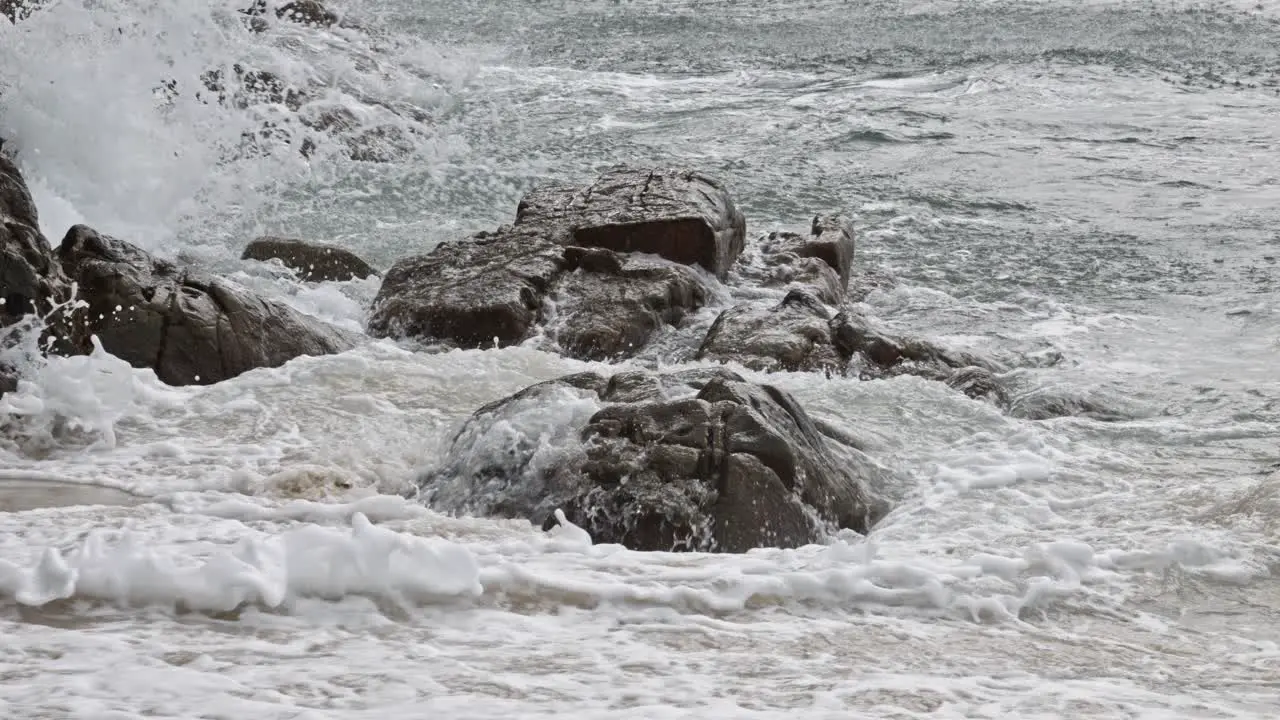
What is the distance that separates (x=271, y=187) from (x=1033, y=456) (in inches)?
282

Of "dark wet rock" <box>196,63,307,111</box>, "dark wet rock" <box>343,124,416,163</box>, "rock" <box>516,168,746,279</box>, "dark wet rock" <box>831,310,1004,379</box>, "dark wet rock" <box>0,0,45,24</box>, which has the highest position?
"dark wet rock" <box>0,0,45,24</box>

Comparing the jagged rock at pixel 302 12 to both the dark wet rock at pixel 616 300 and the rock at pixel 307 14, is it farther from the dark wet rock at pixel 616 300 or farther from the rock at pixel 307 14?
the dark wet rock at pixel 616 300

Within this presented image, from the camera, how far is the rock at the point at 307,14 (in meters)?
16.6

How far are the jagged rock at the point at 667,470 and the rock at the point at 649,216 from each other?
10.1 ft

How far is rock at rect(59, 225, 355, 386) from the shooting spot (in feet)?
20.7

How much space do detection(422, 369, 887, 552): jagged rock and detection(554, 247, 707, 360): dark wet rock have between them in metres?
1.82

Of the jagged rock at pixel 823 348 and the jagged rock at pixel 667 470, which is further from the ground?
the jagged rock at pixel 823 348

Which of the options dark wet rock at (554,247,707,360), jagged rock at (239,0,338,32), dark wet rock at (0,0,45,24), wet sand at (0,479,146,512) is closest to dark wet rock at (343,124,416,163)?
dark wet rock at (0,0,45,24)

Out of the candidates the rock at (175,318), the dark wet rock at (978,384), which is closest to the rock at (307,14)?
the rock at (175,318)

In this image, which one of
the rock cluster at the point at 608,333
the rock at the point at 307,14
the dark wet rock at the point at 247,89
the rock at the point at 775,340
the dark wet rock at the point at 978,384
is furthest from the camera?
the rock at the point at 307,14

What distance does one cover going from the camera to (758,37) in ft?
61.5

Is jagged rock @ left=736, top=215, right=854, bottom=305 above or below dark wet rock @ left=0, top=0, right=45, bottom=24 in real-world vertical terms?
below

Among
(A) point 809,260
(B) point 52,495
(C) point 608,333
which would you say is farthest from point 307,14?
(B) point 52,495

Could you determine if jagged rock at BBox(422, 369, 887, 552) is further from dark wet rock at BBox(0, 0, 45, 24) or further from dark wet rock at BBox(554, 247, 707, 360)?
dark wet rock at BBox(0, 0, 45, 24)
